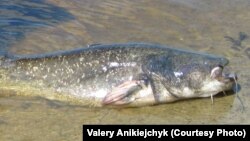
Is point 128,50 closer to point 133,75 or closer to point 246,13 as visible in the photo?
point 133,75

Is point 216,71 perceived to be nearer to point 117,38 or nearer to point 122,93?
point 122,93

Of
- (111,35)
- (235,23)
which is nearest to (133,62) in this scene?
(111,35)

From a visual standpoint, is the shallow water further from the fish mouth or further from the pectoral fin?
the fish mouth

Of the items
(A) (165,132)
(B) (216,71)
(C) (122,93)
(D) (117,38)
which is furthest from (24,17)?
(A) (165,132)

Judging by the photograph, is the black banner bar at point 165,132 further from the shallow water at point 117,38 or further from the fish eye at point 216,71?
the fish eye at point 216,71

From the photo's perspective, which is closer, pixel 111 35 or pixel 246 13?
pixel 111 35

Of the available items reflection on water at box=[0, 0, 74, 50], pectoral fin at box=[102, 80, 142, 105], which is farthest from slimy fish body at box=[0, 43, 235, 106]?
reflection on water at box=[0, 0, 74, 50]
